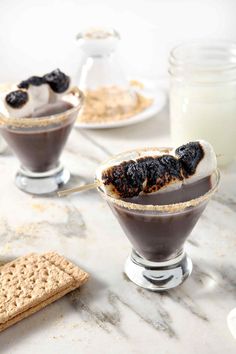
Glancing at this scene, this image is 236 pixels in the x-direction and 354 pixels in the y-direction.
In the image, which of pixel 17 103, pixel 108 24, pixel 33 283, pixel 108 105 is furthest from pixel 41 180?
pixel 108 24

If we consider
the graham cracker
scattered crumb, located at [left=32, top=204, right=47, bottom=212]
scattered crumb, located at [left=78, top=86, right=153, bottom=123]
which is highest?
the graham cracker

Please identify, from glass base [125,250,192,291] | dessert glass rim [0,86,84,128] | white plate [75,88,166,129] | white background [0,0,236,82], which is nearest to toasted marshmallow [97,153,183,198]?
glass base [125,250,192,291]

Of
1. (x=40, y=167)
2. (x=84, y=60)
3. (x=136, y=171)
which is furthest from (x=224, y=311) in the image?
(x=84, y=60)

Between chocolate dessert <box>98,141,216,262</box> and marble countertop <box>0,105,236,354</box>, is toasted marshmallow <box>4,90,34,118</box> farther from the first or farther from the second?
chocolate dessert <box>98,141,216,262</box>

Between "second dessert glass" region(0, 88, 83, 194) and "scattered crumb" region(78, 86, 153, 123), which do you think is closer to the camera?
"second dessert glass" region(0, 88, 83, 194)

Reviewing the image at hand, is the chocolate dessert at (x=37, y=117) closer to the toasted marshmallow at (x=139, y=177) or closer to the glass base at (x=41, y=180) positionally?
the glass base at (x=41, y=180)

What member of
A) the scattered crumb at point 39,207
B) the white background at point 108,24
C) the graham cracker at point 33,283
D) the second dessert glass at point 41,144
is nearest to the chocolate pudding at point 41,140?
the second dessert glass at point 41,144
